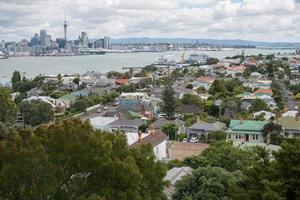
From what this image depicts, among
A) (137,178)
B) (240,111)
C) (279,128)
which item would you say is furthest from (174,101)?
(137,178)

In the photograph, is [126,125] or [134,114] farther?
[134,114]

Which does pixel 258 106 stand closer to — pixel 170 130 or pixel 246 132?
pixel 246 132

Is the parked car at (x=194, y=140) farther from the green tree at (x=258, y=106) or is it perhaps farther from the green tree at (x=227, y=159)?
the green tree at (x=227, y=159)

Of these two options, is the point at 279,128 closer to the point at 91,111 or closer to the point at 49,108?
the point at 49,108

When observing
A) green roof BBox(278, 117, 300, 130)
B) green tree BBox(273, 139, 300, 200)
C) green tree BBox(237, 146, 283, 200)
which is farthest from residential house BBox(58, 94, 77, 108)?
green tree BBox(273, 139, 300, 200)

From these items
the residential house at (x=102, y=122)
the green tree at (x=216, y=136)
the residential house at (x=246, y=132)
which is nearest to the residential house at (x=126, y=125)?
the residential house at (x=102, y=122)

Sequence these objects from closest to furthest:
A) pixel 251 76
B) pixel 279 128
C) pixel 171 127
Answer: pixel 279 128, pixel 171 127, pixel 251 76

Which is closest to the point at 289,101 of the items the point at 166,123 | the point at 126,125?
the point at 166,123
